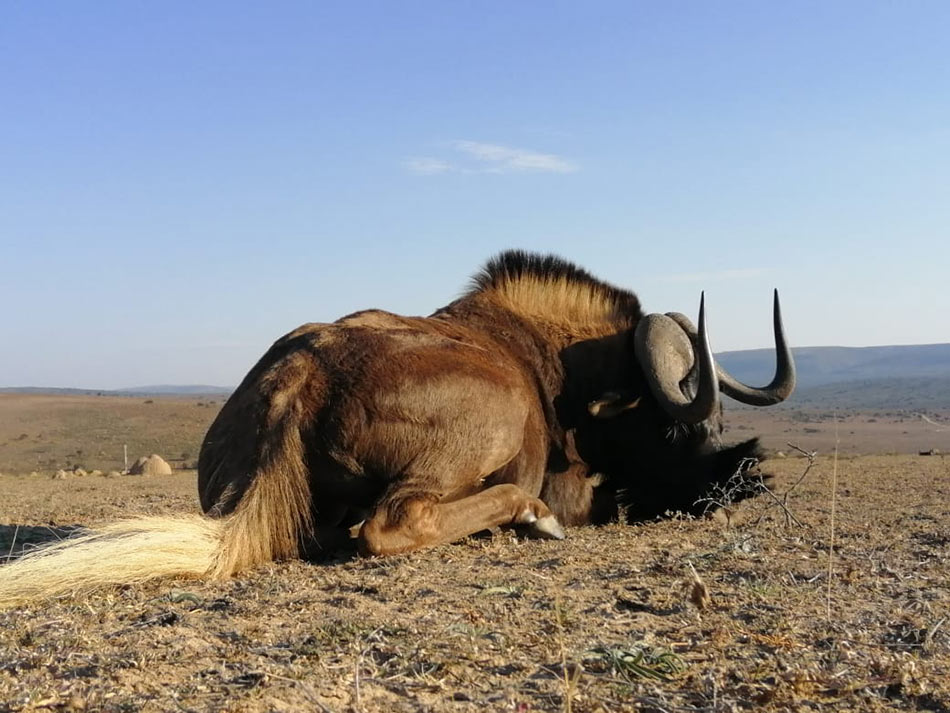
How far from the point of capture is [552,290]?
7.57 meters

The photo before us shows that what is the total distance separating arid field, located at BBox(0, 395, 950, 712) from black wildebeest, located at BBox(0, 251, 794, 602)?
203 millimetres

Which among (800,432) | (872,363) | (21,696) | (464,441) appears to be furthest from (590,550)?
(872,363)

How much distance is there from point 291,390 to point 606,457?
2729mm

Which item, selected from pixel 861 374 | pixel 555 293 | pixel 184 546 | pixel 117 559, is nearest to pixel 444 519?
pixel 184 546

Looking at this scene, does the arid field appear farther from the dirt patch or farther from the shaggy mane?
the shaggy mane

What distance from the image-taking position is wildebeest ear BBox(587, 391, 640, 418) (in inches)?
270

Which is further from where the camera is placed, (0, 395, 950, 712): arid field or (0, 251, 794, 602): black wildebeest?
(0, 251, 794, 602): black wildebeest

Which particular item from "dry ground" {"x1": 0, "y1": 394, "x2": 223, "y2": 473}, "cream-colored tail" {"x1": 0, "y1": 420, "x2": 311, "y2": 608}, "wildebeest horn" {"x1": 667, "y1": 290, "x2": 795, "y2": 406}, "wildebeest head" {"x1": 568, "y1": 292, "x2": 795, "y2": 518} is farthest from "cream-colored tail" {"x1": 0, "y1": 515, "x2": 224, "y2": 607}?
"dry ground" {"x1": 0, "y1": 394, "x2": 223, "y2": 473}

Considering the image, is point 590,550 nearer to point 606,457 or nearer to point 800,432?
point 606,457

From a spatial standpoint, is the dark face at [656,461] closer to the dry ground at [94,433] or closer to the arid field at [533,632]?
the arid field at [533,632]

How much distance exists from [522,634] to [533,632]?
0.16 feet

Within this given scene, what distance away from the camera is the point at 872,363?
551 feet

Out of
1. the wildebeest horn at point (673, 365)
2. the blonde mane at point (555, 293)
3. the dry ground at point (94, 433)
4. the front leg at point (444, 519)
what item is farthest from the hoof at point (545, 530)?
the dry ground at point (94, 433)

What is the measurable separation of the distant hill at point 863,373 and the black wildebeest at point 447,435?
64.9 m
